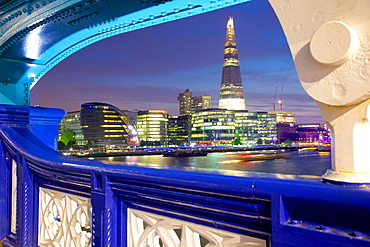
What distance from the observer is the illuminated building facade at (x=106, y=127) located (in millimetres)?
140125

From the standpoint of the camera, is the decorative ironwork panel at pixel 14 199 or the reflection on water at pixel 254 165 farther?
the reflection on water at pixel 254 165

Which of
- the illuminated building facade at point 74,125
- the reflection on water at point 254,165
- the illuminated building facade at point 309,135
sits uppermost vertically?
the illuminated building facade at point 74,125

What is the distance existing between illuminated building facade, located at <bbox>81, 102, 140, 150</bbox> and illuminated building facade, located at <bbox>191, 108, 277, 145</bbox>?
2861 centimetres

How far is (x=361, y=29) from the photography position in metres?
1.32

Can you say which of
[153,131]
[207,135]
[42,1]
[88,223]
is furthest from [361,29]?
[153,131]

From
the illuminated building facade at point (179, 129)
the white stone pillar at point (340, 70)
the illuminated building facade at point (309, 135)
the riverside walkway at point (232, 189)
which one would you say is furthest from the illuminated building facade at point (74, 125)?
the white stone pillar at point (340, 70)

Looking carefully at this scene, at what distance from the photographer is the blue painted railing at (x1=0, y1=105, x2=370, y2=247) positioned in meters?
1.19

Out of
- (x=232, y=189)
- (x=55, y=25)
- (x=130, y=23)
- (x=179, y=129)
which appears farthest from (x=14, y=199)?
(x=179, y=129)

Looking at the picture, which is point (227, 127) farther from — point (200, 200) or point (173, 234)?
point (200, 200)

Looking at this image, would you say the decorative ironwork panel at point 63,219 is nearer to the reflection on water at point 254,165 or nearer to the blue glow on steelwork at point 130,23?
the blue glow on steelwork at point 130,23

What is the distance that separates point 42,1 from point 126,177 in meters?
2.93

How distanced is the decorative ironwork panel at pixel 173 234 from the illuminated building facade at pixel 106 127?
138 metres

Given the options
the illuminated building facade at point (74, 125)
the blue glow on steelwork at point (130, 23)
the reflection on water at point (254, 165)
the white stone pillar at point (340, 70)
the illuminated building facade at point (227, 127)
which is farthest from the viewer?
the illuminated building facade at point (74, 125)

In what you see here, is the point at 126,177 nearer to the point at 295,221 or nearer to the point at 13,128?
the point at 295,221
